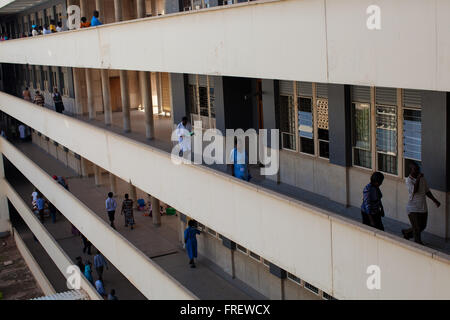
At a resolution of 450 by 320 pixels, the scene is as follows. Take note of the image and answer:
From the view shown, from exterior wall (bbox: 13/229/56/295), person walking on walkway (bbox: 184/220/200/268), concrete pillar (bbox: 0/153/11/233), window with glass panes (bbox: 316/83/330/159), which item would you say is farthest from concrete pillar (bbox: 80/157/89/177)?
window with glass panes (bbox: 316/83/330/159)

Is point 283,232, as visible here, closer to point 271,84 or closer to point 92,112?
point 271,84

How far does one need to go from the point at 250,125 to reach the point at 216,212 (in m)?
3.89

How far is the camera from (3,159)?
149 feet

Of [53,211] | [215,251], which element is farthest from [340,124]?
[53,211]

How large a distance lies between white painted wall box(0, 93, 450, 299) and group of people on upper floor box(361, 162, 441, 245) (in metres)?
0.77

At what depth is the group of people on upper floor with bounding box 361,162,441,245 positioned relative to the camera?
A: 32.3 ft

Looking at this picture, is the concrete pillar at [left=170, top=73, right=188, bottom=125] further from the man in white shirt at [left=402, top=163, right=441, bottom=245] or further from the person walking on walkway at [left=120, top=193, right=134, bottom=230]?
the man in white shirt at [left=402, top=163, right=441, bottom=245]

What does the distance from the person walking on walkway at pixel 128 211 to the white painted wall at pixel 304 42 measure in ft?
18.8

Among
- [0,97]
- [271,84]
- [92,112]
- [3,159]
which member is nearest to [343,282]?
[271,84]

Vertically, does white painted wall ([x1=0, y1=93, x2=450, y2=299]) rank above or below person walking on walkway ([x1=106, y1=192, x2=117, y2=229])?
above

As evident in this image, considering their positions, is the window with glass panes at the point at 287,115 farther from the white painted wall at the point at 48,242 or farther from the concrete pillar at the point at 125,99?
the concrete pillar at the point at 125,99

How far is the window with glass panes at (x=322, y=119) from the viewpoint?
13395mm

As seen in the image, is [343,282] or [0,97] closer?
[343,282]
